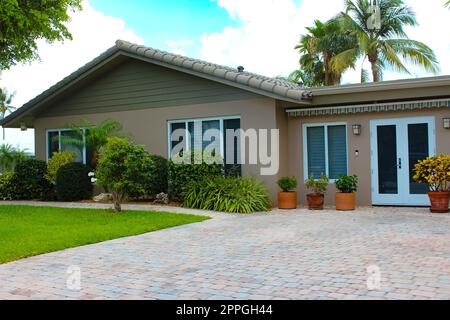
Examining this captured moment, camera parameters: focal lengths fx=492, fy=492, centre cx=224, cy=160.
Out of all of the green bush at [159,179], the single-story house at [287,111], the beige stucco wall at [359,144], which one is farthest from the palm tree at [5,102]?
the beige stucco wall at [359,144]

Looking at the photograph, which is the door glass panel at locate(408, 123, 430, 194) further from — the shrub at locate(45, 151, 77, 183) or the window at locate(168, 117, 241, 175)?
the shrub at locate(45, 151, 77, 183)

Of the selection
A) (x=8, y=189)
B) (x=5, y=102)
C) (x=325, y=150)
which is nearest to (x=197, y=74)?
(x=325, y=150)

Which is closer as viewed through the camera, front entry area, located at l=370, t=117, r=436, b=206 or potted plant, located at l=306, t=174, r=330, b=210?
front entry area, located at l=370, t=117, r=436, b=206

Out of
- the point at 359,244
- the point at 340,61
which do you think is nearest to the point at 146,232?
the point at 359,244

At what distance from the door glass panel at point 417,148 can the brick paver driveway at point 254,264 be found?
2.58 metres

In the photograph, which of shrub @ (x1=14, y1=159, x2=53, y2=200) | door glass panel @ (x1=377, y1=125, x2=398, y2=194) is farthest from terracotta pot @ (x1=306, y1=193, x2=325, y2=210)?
shrub @ (x1=14, y1=159, x2=53, y2=200)

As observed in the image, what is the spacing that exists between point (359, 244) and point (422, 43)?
69.4 feet

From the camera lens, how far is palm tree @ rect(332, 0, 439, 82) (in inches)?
1032

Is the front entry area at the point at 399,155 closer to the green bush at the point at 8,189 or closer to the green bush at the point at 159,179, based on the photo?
the green bush at the point at 159,179

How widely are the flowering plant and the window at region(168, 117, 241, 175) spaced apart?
4769mm

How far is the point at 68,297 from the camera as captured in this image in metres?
4.99

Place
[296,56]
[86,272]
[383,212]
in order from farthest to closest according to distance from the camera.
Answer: [296,56]
[383,212]
[86,272]
